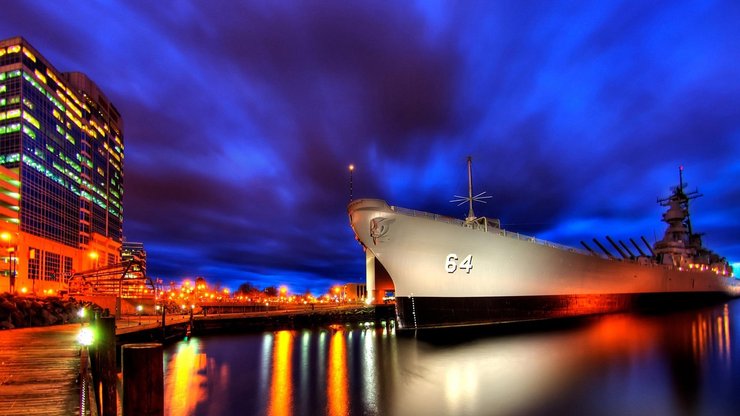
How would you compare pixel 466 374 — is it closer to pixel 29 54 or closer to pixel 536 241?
pixel 536 241

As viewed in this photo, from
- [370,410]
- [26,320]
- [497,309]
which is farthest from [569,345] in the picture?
[26,320]

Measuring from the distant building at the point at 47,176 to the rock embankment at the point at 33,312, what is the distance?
24.0m

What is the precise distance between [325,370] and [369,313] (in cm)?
2328

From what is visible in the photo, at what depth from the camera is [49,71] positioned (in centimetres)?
7056

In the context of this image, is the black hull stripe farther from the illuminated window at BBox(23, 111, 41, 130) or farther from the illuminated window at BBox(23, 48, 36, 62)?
the illuminated window at BBox(23, 48, 36, 62)

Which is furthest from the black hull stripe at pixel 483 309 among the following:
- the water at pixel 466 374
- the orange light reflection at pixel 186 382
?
the orange light reflection at pixel 186 382

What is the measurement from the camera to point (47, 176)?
213ft

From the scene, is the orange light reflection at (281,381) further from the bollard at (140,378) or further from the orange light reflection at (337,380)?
the bollard at (140,378)

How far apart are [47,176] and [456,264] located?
6754 cm

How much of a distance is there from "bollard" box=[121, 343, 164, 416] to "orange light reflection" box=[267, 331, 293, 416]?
804 centimetres


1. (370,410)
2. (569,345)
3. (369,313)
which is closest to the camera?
(370,410)

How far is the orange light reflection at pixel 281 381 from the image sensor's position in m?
11.8

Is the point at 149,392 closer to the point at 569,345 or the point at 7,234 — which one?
the point at 569,345

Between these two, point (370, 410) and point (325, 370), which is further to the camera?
point (325, 370)
